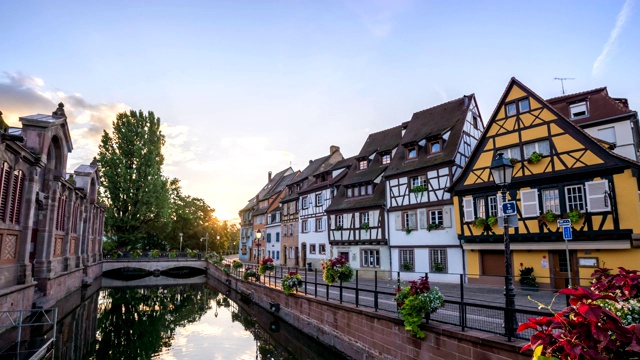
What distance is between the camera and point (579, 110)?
22.7m

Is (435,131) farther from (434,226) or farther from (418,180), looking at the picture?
(434,226)

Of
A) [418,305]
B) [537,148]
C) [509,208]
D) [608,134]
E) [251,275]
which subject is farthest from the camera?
[251,275]

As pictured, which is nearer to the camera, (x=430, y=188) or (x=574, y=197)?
(x=574, y=197)

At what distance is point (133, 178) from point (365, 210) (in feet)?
102

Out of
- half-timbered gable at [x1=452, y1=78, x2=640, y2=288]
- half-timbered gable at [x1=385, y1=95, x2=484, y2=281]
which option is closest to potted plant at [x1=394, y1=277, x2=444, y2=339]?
half-timbered gable at [x1=452, y1=78, x2=640, y2=288]

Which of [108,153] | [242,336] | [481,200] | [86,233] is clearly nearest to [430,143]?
[481,200]

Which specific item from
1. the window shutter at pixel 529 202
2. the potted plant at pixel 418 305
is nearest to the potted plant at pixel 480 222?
the window shutter at pixel 529 202

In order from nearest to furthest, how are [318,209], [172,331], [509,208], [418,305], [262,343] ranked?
[509,208], [418,305], [262,343], [172,331], [318,209]

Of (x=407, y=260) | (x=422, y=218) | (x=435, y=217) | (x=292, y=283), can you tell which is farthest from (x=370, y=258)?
(x=292, y=283)

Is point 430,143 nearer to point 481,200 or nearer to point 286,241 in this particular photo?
point 481,200

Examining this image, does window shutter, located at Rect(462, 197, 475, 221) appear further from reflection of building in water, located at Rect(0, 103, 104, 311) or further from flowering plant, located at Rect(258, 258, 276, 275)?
reflection of building in water, located at Rect(0, 103, 104, 311)

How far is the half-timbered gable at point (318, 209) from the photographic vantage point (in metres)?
36.8

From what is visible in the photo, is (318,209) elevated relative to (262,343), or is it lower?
elevated

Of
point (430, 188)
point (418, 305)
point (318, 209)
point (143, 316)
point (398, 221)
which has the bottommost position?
point (143, 316)
